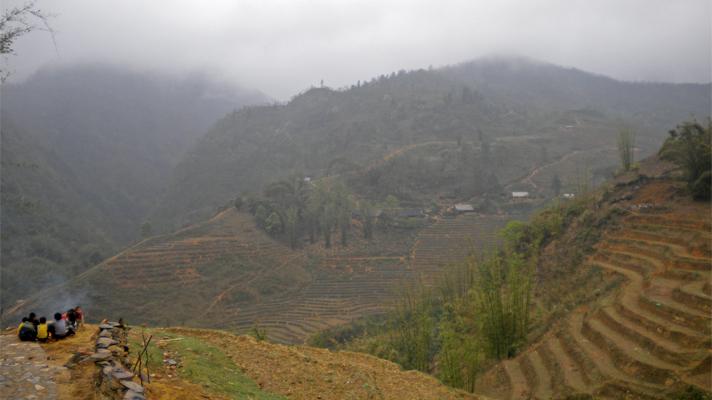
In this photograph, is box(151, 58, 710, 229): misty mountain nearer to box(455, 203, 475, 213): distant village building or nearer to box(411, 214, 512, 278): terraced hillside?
box(455, 203, 475, 213): distant village building

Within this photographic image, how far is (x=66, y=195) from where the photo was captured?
7300 cm

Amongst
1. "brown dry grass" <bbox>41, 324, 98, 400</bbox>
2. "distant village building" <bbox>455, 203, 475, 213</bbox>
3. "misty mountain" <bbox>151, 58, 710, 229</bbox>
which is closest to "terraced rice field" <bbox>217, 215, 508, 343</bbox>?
"distant village building" <bbox>455, 203, 475, 213</bbox>

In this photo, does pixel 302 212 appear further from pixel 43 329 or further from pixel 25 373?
pixel 25 373

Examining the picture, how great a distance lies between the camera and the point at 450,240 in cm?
4766

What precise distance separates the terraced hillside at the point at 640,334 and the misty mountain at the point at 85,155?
13657 mm

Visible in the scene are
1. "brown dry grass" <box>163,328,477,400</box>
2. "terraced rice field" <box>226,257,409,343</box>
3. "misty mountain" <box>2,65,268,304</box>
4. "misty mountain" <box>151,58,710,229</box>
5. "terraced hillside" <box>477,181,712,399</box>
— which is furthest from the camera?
"misty mountain" <box>151,58,710,229</box>

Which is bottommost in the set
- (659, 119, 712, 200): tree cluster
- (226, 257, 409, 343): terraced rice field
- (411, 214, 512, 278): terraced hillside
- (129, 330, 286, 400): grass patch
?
(226, 257, 409, 343): terraced rice field

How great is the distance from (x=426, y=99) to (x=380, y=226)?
6521 centimetres

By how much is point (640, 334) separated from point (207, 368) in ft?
37.0

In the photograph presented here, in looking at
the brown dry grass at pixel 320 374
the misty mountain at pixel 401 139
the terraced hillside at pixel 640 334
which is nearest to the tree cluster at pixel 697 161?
the terraced hillside at pixel 640 334

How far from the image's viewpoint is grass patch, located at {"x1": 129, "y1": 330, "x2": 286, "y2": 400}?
6781 millimetres

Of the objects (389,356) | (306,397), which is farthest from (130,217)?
(306,397)

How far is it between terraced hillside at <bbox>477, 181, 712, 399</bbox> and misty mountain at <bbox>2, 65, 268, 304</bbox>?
44.8 feet

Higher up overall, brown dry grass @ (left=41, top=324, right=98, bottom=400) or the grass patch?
brown dry grass @ (left=41, top=324, right=98, bottom=400)
